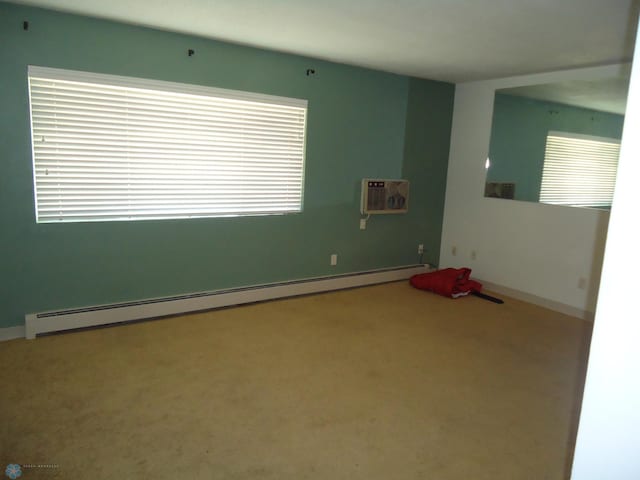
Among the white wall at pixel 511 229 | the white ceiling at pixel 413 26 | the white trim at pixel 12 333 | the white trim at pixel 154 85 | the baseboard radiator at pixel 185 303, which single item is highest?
the white ceiling at pixel 413 26

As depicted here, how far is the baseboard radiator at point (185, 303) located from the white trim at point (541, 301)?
118 centimetres

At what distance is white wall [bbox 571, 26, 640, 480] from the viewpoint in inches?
31.7

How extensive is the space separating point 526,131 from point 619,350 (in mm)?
4532

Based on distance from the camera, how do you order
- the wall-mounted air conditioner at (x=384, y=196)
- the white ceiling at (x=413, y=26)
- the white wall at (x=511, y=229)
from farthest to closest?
the wall-mounted air conditioner at (x=384, y=196) < the white wall at (x=511, y=229) < the white ceiling at (x=413, y=26)

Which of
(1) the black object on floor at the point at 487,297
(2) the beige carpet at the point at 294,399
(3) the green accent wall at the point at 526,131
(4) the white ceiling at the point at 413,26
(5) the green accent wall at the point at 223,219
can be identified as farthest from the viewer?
(1) the black object on floor at the point at 487,297

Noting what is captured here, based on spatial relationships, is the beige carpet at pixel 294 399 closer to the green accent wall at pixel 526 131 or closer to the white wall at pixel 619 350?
the white wall at pixel 619 350

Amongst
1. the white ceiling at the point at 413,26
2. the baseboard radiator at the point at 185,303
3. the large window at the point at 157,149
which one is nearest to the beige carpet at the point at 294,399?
the baseboard radiator at the point at 185,303

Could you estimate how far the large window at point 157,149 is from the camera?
3285 millimetres

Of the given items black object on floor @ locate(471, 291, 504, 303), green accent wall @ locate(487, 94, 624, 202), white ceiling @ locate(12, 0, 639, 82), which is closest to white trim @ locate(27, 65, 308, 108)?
white ceiling @ locate(12, 0, 639, 82)

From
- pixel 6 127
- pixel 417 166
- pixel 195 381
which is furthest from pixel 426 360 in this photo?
pixel 6 127

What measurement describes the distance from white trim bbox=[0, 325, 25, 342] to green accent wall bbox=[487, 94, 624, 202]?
194 inches

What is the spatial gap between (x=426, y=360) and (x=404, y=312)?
105cm

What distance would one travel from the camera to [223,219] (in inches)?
162

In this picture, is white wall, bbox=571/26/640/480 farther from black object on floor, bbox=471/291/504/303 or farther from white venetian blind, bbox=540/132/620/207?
black object on floor, bbox=471/291/504/303
